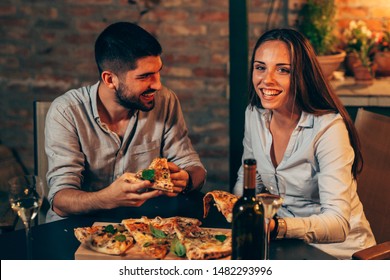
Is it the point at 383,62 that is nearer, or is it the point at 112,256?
the point at 112,256

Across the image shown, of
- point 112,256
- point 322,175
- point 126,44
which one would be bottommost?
point 112,256

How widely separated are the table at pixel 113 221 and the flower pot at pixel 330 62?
1.67m

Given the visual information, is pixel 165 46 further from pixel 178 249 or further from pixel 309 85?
Result: pixel 178 249

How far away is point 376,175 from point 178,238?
98 centimetres

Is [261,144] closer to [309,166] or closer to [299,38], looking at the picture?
[309,166]

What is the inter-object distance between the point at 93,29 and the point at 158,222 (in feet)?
6.98

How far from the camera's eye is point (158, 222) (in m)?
2.01

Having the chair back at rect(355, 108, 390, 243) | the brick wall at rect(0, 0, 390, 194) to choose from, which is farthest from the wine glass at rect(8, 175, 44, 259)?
the brick wall at rect(0, 0, 390, 194)

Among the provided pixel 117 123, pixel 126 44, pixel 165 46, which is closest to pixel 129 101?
pixel 117 123

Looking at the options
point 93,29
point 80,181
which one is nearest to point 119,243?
point 80,181

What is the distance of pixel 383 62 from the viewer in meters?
3.89

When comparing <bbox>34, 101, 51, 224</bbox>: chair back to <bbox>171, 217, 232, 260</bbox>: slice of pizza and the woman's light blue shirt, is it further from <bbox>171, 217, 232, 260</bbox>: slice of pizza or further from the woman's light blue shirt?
<bbox>171, 217, 232, 260</bbox>: slice of pizza

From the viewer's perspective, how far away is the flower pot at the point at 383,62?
3889mm

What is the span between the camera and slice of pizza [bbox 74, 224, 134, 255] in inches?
72.1
